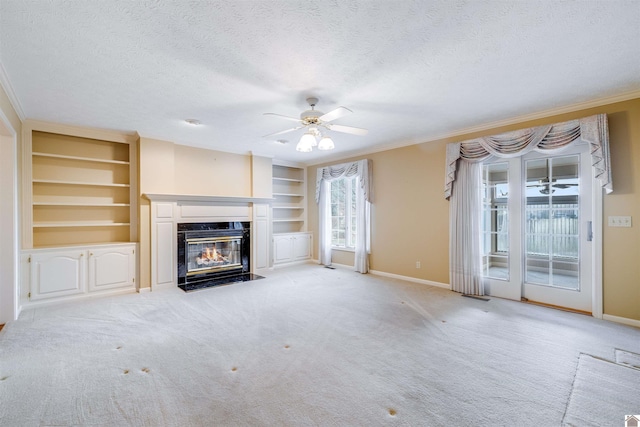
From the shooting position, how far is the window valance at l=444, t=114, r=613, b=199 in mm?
3207

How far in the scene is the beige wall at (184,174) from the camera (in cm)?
462

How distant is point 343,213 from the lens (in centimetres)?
648

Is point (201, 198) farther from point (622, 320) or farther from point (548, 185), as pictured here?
point (622, 320)

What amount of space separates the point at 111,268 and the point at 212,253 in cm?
160

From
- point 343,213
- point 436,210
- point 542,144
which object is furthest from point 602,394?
point 343,213

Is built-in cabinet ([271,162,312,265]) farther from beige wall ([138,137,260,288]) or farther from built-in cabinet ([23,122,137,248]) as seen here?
built-in cabinet ([23,122,137,248])

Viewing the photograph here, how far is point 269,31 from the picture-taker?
2.02 m

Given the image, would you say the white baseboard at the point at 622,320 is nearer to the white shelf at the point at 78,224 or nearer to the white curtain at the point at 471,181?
the white curtain at the point at 471,181

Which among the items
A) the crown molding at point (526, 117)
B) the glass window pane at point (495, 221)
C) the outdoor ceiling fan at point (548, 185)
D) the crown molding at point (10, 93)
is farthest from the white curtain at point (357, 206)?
the crown molding at point (10, 93)

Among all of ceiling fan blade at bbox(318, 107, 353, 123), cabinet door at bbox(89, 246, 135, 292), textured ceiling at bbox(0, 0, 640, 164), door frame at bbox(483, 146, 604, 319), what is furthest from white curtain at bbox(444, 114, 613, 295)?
cabinet door at bbox(89, 246, 135, 292)

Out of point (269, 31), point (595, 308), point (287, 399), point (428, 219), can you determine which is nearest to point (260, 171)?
point (428, 219)

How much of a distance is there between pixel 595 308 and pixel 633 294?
38cm

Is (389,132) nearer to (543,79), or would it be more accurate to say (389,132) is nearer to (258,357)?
(543,79)

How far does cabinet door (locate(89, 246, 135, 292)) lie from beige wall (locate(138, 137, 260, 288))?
16 cm
